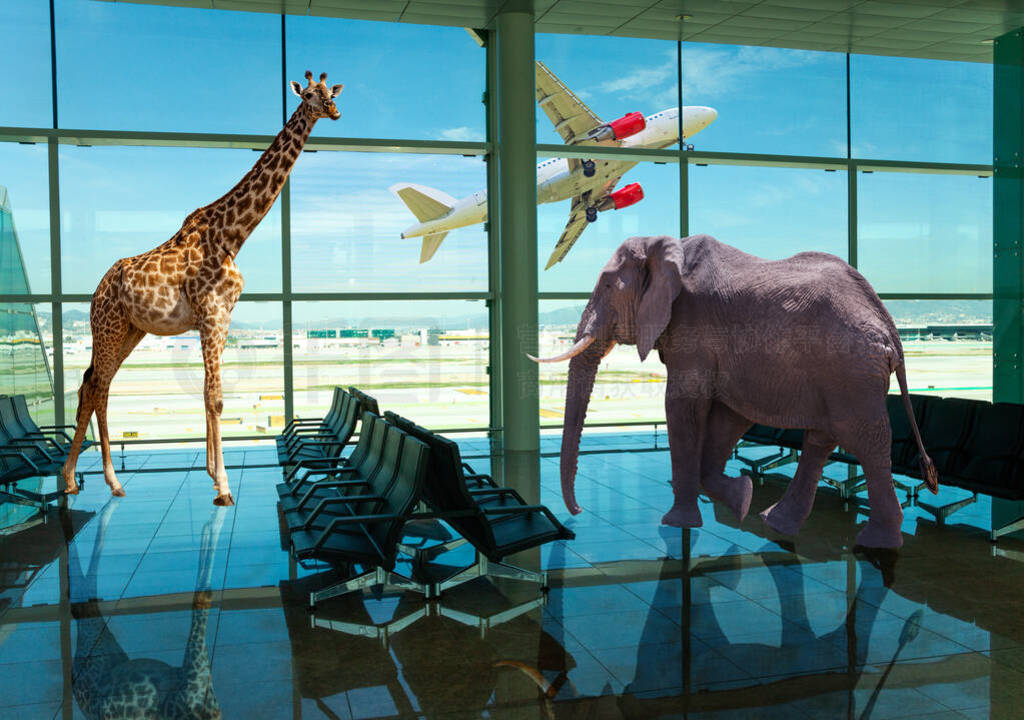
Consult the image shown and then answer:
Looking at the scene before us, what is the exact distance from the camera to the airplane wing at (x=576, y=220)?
10.8 m

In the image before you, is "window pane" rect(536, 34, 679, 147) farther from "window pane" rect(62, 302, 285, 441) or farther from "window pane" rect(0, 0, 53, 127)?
"window pane" rect(0, 0, 53, 127)

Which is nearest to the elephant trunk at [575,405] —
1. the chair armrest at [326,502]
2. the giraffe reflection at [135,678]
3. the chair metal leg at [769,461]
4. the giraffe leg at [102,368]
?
the chair armrest at [326,502]

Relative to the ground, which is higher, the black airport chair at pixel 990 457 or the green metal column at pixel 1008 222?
the green metal column at pixel 1008 222

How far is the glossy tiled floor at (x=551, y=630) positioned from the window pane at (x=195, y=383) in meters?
3.86

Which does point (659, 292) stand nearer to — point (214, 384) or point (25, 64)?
point (214, 384)

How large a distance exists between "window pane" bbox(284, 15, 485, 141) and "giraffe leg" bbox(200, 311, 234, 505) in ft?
13.7

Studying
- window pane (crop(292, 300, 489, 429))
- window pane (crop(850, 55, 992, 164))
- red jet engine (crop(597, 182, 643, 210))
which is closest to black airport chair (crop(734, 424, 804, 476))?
window pane (crop(292, 300, 489, 429))

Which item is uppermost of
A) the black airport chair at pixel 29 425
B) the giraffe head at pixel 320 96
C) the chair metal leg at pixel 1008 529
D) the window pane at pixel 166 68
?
the window pane at pixel 166 68

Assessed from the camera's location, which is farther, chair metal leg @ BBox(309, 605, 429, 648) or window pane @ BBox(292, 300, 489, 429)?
window pane @ BBox(292, 300, 489, 429)

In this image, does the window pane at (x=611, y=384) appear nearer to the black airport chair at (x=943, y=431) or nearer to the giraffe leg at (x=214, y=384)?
the black airport chair at (x=943, y=431)

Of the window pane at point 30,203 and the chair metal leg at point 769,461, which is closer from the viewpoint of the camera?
the chair metal leg at point 769,461

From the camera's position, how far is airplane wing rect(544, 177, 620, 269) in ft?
35.3

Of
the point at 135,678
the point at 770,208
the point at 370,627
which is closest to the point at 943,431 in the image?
the point at 370,627

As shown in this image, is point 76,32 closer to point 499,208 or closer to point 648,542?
point 499,208
